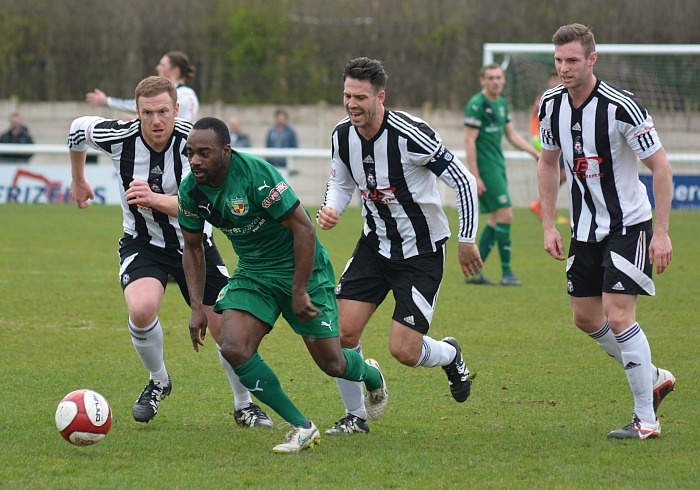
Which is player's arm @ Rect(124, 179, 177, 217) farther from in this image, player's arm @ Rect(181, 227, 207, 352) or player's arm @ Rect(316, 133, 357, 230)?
player's arm @ Rect(316, 133, 357, 230)

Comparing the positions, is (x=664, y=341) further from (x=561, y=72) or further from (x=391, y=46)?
(x=391, y=46)

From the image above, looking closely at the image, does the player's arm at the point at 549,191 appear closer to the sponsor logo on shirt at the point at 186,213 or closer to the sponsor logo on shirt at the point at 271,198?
the sponsor logo on shirt at the point at 271,198

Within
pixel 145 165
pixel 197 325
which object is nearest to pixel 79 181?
pixel 145 165

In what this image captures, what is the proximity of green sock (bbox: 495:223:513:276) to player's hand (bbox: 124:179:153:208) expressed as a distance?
19.7ft

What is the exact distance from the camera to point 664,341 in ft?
25.7

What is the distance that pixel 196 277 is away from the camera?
204 inches

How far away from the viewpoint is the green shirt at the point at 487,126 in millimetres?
10773

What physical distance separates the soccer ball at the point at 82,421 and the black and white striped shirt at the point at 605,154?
8.81ft

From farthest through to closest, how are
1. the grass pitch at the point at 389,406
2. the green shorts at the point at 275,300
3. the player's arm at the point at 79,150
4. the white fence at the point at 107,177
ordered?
the white fence at the point at 107,177 → the player's arm at the point at 79,150 → the green shorts at the point at 275,300 → the grass pitch at the point at 389,406

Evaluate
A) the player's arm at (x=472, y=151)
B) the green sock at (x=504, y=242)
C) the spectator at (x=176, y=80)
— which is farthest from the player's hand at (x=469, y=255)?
the green sock at (x=504, y=242)

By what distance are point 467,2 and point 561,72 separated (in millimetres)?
20141

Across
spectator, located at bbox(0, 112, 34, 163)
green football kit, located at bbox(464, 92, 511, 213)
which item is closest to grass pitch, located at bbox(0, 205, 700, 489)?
green football kit, located at bbox(464, 92, 511, 213)

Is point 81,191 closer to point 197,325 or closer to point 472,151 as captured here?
point 197,325

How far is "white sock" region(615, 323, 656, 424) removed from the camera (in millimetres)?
5172
